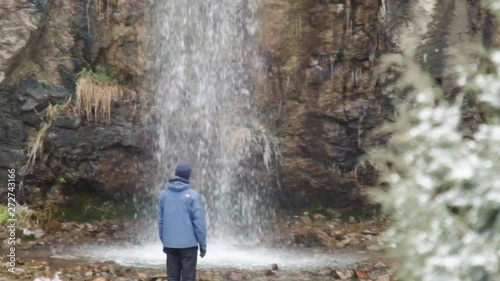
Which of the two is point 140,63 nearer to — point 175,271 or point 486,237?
point 175,271

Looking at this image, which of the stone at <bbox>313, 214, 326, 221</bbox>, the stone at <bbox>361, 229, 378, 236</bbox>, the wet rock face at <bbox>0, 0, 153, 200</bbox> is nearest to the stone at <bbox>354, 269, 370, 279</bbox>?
the stone at <bbox>361, 229, 378, 236</bbox>

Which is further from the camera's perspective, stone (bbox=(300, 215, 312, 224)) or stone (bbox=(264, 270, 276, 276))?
stone (bbox=(300, 215, 312, 224))

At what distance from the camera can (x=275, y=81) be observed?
1116 cm

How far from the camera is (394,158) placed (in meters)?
3.03

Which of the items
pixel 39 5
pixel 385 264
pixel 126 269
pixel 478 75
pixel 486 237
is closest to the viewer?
pixel 486 237

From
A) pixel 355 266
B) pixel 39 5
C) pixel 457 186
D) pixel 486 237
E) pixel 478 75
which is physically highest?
pixel 39 5

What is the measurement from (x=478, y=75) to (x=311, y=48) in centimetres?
860

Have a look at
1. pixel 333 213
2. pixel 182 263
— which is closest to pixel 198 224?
pixel 182 263

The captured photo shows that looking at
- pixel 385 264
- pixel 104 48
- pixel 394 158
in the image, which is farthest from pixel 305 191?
pixel 394 158

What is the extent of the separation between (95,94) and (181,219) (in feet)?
17.8

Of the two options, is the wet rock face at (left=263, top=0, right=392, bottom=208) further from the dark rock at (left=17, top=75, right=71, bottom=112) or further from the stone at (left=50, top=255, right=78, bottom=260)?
the stone at (left=50, top=255, right=78, bottom=260)

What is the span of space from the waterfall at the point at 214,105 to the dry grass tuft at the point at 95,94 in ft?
2.89

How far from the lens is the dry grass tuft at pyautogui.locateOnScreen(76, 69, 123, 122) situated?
10391mm

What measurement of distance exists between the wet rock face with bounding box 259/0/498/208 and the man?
564cm
